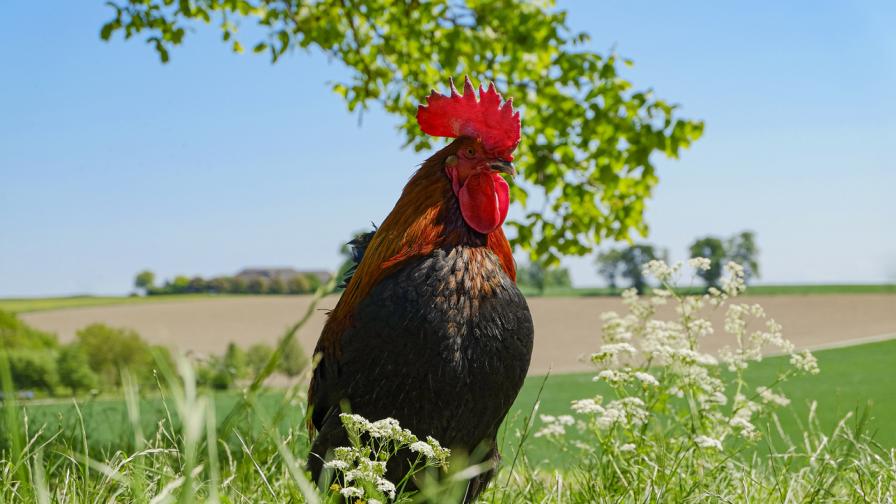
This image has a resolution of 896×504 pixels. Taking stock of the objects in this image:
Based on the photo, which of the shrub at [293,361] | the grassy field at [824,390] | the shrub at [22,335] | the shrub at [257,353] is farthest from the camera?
the shrub at [22,335]

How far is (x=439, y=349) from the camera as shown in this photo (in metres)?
3.06

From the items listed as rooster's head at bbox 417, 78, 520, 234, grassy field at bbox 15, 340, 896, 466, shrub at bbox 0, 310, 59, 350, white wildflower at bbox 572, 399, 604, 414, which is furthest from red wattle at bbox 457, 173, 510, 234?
shrub at bbox 0, 310, 59, 350

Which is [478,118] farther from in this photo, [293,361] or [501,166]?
[293,361]

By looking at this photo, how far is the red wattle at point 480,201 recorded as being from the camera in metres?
3.30

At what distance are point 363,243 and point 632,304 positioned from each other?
176 centimetres

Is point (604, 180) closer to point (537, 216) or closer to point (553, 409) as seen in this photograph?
point (537, 216)

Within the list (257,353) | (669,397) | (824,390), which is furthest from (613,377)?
(257,353)

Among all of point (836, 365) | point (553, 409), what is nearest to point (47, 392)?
point (553, 409)

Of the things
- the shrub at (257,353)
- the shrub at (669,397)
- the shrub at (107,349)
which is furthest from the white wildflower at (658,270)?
the shrub at (107,349)

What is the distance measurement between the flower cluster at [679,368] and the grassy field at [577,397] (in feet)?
2.64

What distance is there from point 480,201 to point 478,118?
1.23 feet

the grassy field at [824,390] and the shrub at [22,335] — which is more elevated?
the shrub at [22,335]

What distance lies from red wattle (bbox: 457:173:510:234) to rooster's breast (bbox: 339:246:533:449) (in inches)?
4.4

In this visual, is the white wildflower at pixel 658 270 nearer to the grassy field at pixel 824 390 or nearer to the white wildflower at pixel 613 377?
the white wildflower at pixel 613 377
